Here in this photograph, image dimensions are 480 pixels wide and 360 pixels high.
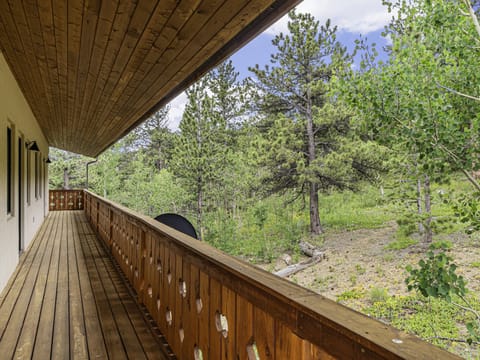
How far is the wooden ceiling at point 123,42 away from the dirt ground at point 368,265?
949cm

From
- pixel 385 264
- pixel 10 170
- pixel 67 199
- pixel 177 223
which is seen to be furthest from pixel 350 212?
pixel 10 170

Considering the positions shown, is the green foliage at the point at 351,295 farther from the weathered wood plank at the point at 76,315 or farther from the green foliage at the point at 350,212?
the weathered wood plank at the point at 76,315

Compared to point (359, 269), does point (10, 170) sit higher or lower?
higher

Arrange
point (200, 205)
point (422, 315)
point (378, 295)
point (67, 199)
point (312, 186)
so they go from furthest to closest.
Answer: point (200, 205) → point (67, 199) → point (312, 186) → point (378, 295) → point (422, 315)

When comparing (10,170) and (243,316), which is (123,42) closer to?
(243,316)

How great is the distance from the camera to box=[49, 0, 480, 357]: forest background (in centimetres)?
588

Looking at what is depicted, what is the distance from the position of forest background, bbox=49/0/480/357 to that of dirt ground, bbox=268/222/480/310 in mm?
138

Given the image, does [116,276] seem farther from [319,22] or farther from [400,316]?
[319,22]

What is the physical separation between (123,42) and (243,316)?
231 cm

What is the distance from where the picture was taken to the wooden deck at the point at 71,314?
254 centimetres

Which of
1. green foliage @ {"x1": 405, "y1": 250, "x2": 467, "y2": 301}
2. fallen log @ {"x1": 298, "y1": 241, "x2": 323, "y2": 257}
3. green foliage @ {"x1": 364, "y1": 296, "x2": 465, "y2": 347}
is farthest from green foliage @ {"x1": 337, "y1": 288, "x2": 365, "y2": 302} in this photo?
green foliage @ {"x1": 405, "y1": 250, "x2": 467, "y2": 301}

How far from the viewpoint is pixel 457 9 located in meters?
5.93

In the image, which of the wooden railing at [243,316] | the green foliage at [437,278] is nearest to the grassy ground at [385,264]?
the green foliage at [437,278]

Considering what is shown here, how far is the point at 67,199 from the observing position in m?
15.2
